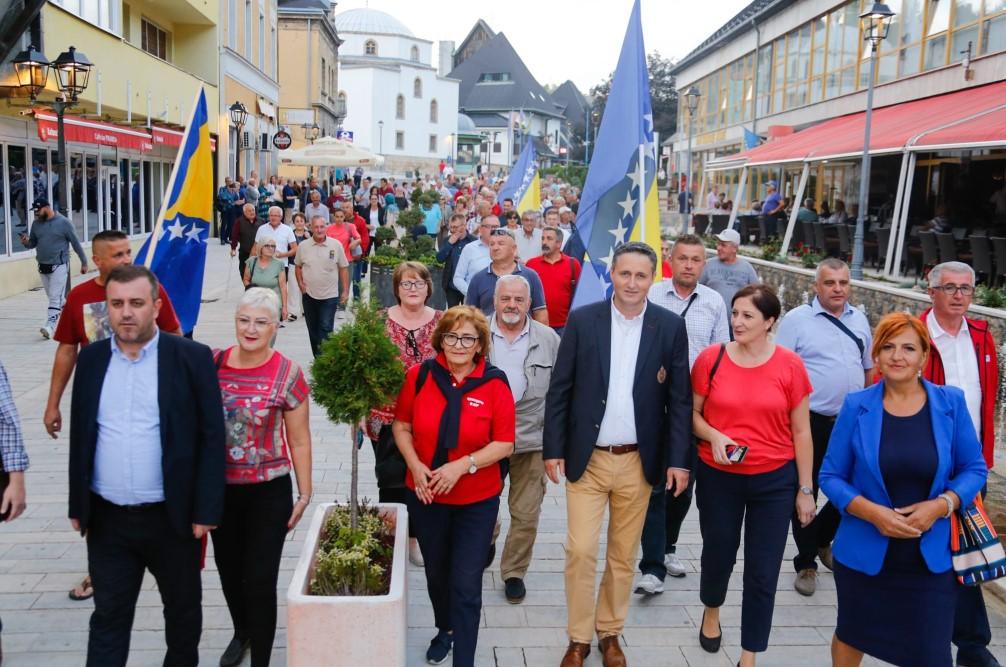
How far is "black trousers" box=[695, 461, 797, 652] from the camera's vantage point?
176 inches

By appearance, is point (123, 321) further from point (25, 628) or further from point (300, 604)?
point (25, 628)

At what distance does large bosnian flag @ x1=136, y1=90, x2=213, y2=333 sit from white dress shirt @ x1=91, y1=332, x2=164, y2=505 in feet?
6.62

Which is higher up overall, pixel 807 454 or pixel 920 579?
pixel 807 454

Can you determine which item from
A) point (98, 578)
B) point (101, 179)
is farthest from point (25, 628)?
point (101, 179)

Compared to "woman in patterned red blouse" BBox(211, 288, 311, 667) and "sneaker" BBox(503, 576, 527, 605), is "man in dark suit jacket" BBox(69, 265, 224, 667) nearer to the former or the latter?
"woman in patterned red blouse" BBox(211, 288, 311, 667)

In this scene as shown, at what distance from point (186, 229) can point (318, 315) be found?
16.1ft

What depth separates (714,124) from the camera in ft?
147

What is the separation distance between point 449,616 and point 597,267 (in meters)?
2.84

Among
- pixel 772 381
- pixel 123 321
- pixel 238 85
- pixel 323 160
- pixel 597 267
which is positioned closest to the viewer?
pixel 123 321

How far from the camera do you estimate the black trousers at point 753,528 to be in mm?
4469

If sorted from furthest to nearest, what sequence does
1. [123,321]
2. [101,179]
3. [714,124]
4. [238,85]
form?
[714,124], [238,85], [101,179], [123,321]

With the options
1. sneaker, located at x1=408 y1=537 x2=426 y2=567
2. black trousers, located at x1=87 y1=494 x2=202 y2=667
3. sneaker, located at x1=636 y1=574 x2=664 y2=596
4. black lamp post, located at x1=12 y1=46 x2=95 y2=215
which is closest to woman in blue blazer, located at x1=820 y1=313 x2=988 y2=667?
sneaker, located at x1=636 y1=574 x2=664 y2=596

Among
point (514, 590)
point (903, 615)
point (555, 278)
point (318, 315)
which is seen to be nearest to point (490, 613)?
point (514, 590)

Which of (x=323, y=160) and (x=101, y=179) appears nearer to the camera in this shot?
(x=101, y=179)
